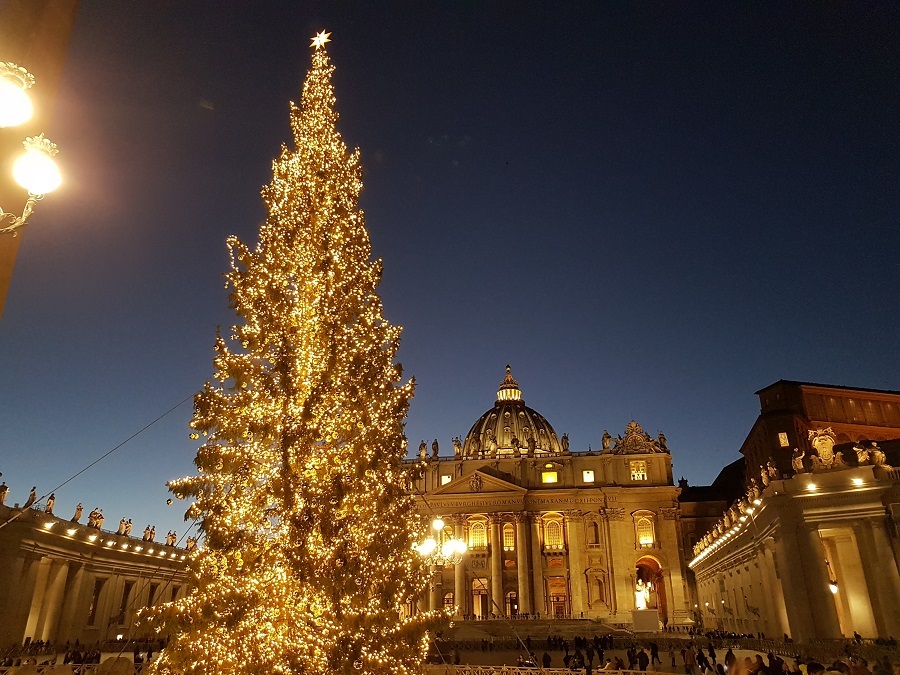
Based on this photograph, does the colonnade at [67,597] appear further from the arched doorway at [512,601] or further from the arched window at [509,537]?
the arched doorway at [512,601]

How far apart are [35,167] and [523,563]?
2789 inches

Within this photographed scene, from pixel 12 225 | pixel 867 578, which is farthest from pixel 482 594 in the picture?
pixel 12 225

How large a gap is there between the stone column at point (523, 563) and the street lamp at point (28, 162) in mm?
68819

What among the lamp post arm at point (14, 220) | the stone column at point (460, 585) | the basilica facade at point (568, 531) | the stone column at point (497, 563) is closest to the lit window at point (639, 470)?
the basilica facade at point (568, 531)

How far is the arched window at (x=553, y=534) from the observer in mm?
72625

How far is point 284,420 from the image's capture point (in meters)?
10.9

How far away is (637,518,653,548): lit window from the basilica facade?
12cm

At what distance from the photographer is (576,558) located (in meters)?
69.3

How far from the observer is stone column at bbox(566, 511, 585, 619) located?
67438 millimetres

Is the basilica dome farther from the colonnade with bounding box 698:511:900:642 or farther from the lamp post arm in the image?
the lamp post arm

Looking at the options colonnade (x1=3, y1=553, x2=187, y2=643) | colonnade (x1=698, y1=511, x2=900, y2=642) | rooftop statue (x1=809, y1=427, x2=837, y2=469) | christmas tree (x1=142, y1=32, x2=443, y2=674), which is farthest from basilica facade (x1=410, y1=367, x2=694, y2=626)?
christmas tree (x1=142, y1=32, x2=443, y2=674)

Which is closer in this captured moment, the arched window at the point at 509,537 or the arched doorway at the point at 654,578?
the arched doorway at the point at 654,578

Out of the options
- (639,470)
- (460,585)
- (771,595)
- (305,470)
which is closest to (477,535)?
(460,585)

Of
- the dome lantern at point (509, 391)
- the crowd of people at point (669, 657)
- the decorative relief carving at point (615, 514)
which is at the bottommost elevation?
the crowd of people at point (669, 657)
